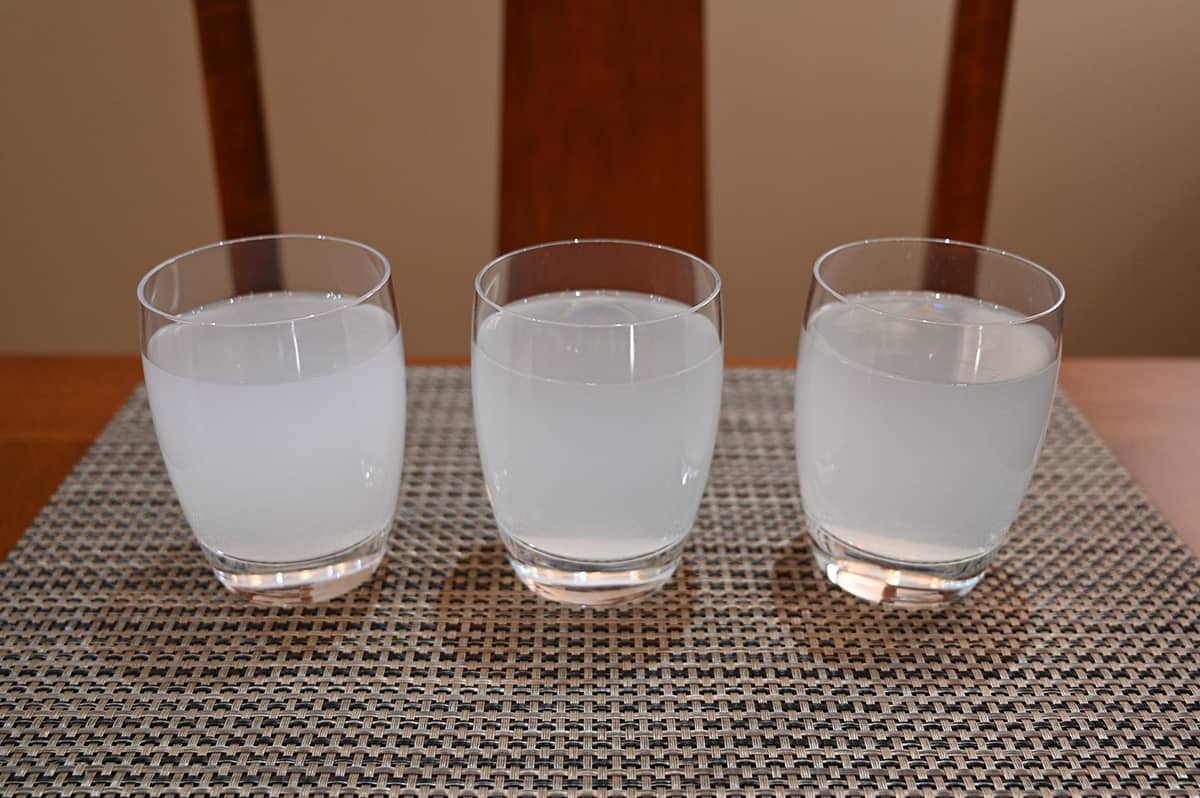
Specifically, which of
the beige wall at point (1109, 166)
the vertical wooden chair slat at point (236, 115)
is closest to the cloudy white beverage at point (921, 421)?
the vertical wooden chair slat at point (236, 115)

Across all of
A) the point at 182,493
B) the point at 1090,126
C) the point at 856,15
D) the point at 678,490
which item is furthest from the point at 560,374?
the point at 1090,126

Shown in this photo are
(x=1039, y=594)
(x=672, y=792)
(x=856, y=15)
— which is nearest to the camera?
(x=672, y=792)

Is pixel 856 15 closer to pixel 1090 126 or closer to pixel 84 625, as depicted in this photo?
pixel 1090 126

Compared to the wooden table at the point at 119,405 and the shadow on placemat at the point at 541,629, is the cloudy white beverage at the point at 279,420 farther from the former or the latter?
the wooden table at the point at 119,405

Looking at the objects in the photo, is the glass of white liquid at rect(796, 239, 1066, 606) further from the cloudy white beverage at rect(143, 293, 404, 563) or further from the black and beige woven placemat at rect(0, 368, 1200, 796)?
the cloudy white beverage at rect(143, 293, 404, 563)

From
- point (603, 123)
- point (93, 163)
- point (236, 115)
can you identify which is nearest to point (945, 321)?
point (603, 123)
